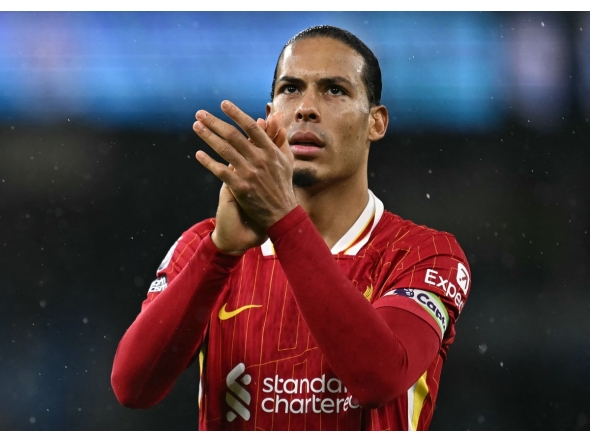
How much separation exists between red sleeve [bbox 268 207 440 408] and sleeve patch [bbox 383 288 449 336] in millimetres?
209

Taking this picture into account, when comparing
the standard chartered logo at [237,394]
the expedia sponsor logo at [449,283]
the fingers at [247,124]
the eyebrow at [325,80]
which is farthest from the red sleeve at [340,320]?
the eyebrow at [325,80]

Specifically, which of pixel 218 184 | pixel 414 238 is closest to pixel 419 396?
→ pixel 414 238

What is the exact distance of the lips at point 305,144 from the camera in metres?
2.14

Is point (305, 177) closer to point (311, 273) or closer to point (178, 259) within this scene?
point (178, 259)

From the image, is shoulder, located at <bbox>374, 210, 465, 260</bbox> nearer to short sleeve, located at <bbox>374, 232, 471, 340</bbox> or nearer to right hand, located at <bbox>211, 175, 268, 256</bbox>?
short sleeve, located at <bbox>374, 232, 471, 340</bbox>

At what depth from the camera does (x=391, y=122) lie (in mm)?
4176

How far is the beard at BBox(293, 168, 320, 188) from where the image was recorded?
2.17m

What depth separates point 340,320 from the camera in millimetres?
1644

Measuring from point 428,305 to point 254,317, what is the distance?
47cm

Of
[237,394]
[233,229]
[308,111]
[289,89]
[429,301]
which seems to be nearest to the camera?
[233,229]

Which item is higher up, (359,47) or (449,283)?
(359,47)

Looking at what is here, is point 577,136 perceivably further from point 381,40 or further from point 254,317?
point 254,317

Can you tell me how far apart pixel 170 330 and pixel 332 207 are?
69 cm

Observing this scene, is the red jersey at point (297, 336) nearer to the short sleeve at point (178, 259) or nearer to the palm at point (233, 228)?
the short sleeve at point (178, 259)
